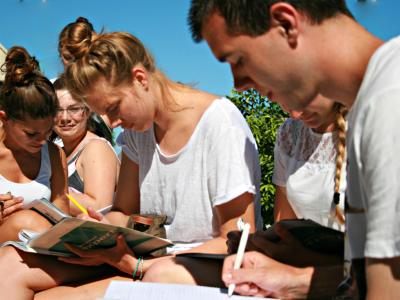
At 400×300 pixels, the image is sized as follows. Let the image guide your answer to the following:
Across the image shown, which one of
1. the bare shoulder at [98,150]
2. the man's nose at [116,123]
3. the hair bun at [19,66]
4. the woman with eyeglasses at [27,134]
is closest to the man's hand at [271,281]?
the man's nose at [116,123]

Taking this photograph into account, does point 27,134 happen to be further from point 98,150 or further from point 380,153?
point 380,153

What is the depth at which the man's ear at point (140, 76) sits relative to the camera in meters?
2.78

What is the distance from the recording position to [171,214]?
111 inches

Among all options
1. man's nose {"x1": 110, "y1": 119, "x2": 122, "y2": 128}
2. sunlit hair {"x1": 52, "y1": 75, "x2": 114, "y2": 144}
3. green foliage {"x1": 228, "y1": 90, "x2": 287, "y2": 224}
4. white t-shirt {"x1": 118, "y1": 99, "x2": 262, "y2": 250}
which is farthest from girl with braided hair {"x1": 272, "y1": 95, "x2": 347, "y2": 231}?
green foliage {"x1": 228, "y1": 90, "x2": 287, "y2": 224}

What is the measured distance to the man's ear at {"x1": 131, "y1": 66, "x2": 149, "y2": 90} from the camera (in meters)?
2.78

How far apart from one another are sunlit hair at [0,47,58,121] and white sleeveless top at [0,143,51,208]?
33 cm

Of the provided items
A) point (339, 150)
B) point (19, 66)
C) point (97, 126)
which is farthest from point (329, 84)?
point (97, 126)

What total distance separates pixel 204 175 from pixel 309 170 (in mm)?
496

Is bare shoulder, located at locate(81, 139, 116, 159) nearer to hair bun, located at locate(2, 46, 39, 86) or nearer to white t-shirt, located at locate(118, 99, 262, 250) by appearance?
hair bun, located at locate(2, 46, 39, 86)

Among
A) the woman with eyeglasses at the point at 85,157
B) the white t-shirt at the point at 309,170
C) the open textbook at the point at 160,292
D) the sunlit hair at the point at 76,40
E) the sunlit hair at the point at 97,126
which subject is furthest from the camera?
the sunlit hair at the point at 97,126

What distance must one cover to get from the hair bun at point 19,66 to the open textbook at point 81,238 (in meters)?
1.40

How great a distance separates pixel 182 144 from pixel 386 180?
169cm

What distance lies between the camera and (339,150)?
2.31 m

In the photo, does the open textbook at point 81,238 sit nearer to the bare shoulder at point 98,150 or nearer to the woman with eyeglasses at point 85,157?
the woman with eyeglasses at point 85,157
